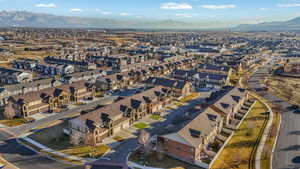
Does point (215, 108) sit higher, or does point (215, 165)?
point (215, 108)

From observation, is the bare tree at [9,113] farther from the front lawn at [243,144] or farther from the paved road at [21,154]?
the front lawn at [243,144]

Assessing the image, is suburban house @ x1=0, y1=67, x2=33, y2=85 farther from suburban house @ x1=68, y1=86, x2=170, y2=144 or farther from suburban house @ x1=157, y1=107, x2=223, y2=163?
suburban house @ x1=157, y1=107, x2=223, y2=163

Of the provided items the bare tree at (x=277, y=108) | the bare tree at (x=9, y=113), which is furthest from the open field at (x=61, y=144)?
the bare tree at (x=277, y=108)

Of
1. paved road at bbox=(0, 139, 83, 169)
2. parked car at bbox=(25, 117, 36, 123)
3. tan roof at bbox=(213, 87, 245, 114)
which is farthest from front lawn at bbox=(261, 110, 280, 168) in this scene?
parked car at bbox=(25, 117, 36, 123)

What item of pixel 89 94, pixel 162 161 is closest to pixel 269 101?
pixel 162 161

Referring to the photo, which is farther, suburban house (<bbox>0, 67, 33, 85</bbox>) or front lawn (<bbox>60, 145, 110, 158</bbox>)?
suburban house (<bbox>0, 67, 33, 85</bbox>)

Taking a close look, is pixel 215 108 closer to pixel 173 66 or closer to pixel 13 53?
pixel 173 66
